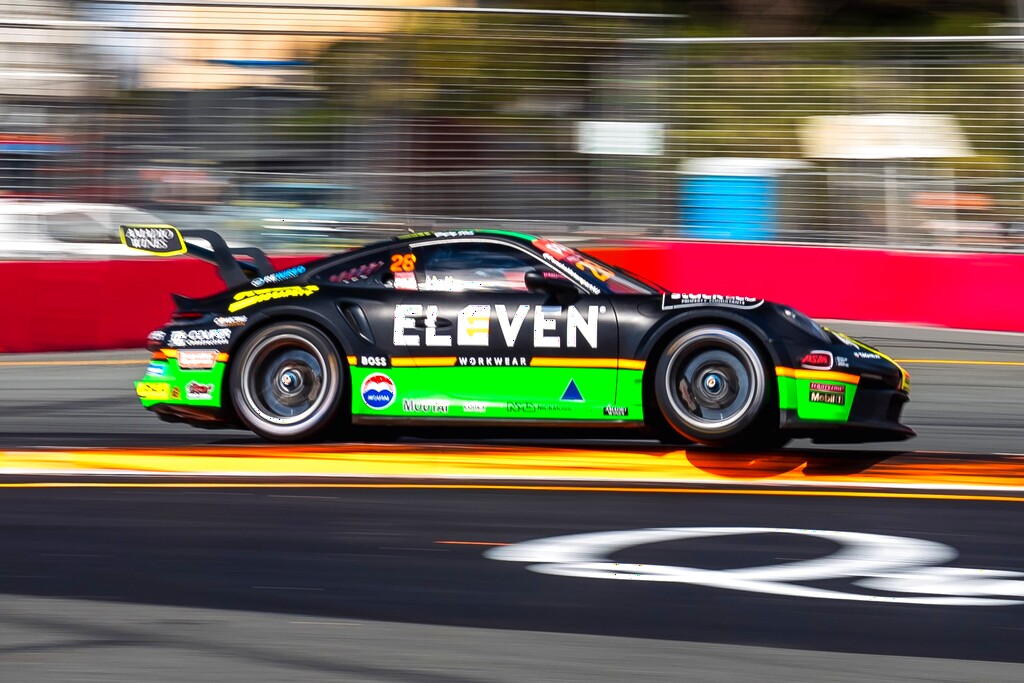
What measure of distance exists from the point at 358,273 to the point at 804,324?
2397mm

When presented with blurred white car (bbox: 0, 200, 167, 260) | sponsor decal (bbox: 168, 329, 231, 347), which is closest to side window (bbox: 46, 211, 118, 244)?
blurred white car (bbox: 0, 200, 167, 260)

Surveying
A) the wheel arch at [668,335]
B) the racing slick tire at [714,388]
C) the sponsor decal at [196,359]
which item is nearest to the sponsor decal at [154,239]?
the sponsor decal at [196,359]

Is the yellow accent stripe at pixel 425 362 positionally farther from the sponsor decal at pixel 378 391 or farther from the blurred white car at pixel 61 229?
the blurred white car at pixel 61 229

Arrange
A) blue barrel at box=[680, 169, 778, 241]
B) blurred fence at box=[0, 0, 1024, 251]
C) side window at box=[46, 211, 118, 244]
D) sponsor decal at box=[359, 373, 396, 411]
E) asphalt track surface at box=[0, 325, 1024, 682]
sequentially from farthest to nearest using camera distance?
blue barrel at box=[680, 169, 778, 241] < blurred fence at box=[0, 0, 1024, 251] < side window at box=[46, 211, 118, 244] < sponsor decal at box=[359, 373, 396, 411] < asphalt track surface at box=[0, 325, 1024, 682]

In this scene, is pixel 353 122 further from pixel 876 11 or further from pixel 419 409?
pixel 876 11

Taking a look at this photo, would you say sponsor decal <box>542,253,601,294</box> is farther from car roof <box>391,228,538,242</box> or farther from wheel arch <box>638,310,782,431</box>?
wheel arch <box>638,310,782,431</box>

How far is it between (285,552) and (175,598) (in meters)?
0.68

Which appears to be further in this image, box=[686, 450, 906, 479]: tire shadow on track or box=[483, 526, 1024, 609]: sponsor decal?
box=[686, 450, 906, 479]: tire shadow on track

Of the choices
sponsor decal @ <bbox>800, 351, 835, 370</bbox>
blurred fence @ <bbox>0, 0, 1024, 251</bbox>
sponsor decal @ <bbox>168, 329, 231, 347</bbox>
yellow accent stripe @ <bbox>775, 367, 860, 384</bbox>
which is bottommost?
yellow accent stripe @ <bbox>775, 367, 860, 384</bbox>

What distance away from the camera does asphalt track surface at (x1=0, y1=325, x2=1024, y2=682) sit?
174 inches

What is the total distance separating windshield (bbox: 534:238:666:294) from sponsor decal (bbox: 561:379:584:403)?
0.54 meters

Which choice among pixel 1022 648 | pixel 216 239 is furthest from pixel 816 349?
pixel 216 239

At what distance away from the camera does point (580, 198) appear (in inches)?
575

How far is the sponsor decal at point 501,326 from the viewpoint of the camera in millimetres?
7461
